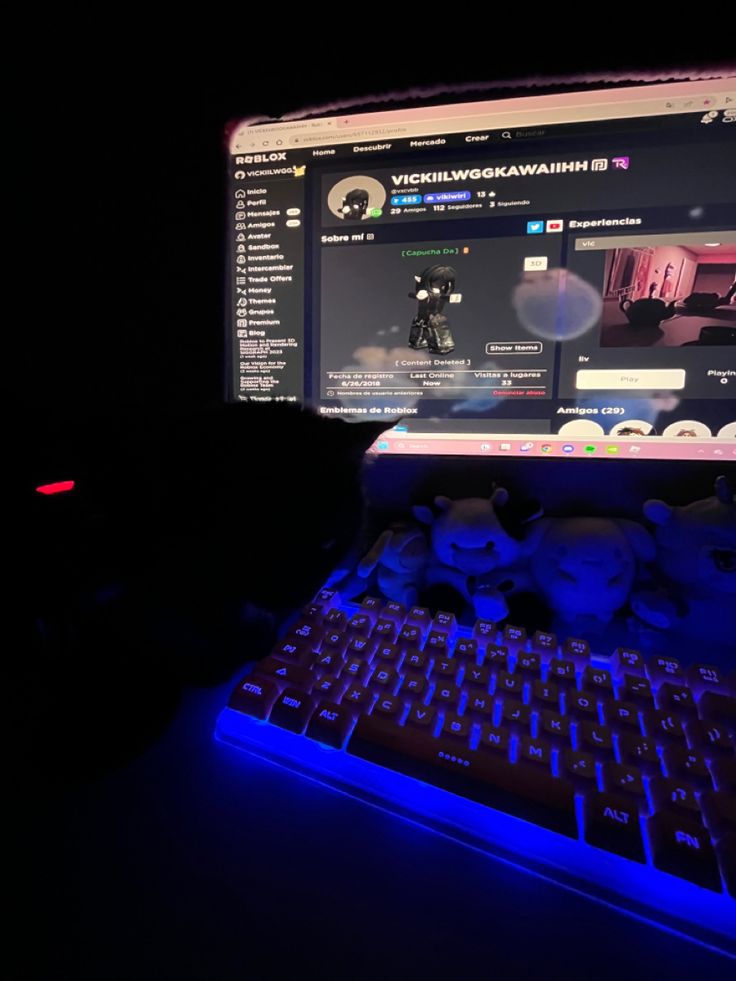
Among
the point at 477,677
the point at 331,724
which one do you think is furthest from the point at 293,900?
the point at 477,677

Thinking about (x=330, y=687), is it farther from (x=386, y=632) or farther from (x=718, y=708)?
(x=718, y=708)

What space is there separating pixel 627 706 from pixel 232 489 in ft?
1.23

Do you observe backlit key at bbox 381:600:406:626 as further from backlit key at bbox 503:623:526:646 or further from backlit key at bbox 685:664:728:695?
backlit key at bbox 685:664:728:695

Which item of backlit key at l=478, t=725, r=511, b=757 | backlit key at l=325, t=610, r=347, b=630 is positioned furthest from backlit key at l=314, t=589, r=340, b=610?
backlit key at l=478, t=725, r=511, b=757

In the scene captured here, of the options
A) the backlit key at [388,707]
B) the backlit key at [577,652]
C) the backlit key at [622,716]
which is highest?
the backlit key at [577,652]

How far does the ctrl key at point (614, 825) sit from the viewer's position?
0.29 meters

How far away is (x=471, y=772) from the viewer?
33cm

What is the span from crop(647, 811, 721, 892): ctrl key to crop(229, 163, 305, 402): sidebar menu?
62 cm

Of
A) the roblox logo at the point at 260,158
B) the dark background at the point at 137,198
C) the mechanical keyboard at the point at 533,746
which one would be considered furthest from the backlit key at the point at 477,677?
the roblox logo at the point at 260,158

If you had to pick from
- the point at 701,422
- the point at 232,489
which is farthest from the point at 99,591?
the point at 701,422

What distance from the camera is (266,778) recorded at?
358mm

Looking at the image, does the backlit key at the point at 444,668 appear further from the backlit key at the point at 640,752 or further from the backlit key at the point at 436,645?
the backlit key at the point at 640,752

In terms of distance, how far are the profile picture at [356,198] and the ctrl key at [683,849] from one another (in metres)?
0.73

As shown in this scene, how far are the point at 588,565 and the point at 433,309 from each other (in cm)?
40
